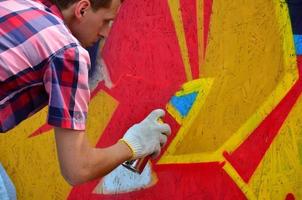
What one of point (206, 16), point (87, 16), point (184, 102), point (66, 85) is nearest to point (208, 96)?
point (184, 102)

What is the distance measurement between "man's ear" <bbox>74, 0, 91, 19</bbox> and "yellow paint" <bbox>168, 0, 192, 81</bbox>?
851 millimetres

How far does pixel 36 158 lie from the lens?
3.40m

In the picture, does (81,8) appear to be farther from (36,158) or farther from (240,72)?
(36,158)

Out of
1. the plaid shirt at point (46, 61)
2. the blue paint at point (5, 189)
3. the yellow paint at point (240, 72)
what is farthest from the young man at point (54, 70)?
the yellow paint at point (240, 72)

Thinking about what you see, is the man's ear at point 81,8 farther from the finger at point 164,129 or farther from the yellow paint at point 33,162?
the yellow paint at point 33,162

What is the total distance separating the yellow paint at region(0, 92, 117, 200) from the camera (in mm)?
3170

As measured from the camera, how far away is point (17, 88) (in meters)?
1.90

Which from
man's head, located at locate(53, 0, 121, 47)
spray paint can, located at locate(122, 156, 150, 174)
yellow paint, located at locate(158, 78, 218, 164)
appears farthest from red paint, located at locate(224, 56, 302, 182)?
man's head, located at locate(53, 0, 121, 47)

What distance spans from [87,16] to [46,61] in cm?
26

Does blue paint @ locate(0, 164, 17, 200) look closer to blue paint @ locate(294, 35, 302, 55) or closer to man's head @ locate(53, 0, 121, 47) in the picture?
man's head @ locate(53, 0, 121, 47)

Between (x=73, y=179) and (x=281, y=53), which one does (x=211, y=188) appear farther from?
(x=73, y=179)

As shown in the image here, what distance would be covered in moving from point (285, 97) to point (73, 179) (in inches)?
37.9

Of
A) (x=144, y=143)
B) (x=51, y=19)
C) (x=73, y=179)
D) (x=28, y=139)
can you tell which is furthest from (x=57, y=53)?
(x=28, y=139)

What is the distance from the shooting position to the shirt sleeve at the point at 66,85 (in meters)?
1.83
